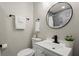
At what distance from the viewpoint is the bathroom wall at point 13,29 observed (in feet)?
5.32

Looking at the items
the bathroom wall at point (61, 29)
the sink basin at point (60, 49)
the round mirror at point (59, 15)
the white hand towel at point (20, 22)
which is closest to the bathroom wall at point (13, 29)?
the white hand towel at point (20, 22)

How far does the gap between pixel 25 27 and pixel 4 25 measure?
53 cm

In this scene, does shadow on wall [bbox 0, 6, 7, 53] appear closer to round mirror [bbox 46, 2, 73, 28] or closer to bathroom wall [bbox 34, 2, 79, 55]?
A: bathroom wall [bbox 34, 2, 79, 55]

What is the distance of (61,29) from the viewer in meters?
1.34

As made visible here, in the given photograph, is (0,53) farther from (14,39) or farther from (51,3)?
(51,3)

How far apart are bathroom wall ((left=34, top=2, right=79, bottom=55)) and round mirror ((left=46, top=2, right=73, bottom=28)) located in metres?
0.08

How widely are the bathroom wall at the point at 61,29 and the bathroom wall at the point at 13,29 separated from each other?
0.99 feet

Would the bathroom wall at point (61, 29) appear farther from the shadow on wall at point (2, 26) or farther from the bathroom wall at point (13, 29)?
the shadow on wall at point (2, 26)

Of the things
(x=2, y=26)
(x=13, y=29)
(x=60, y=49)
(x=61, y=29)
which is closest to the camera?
(x=60, y=49)

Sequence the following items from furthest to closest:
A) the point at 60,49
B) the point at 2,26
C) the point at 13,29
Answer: the point at 13,29, the point at 2,26, the point at 60,49

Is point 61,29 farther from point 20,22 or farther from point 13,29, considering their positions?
point 13,29

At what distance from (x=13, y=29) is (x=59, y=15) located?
120cm

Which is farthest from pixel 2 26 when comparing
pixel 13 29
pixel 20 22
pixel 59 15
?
pixel 59 15

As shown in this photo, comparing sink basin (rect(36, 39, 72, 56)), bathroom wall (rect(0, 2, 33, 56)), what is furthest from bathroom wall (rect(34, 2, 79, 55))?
bathroom wall (rect(0, 2, 33, 56))
